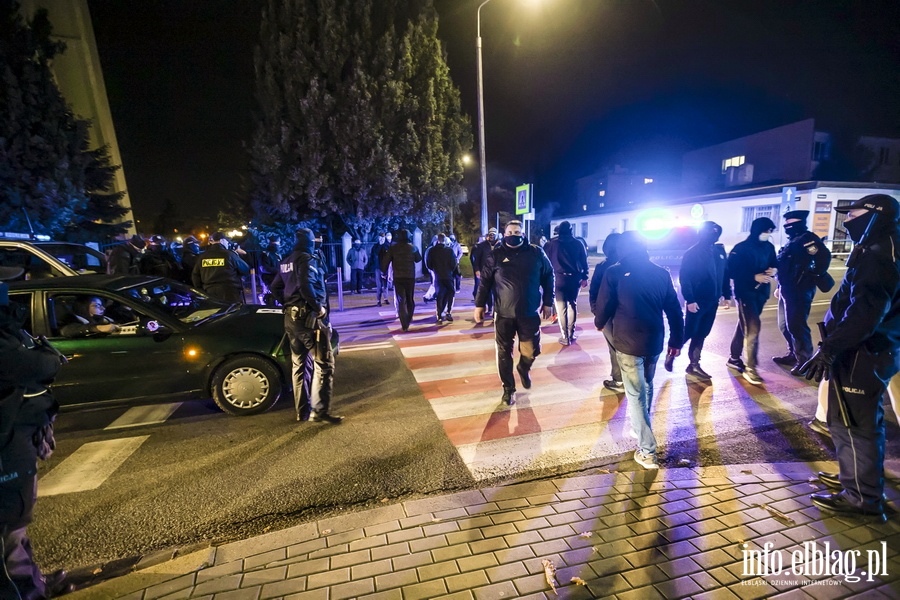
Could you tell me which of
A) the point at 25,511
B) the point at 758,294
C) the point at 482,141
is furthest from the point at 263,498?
the point at 482,141

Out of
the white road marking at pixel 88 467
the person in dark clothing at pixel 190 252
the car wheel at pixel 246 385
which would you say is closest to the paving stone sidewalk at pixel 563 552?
the white road marking at pixel 88 467

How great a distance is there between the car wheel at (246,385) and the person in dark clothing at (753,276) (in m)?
5.81

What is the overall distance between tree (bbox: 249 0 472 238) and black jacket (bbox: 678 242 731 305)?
40.1ft

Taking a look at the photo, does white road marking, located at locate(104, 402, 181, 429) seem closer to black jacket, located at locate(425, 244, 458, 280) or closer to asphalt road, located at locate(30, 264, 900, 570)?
asphalt road, located at locate(30, 264, 900, 570)

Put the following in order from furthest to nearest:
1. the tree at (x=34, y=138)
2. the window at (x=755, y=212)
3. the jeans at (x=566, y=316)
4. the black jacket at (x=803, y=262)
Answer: the window at (x=755, y=212), the tree at (x=34, y=138), the jeans at (x=566, y=316), the black jacket at (x=803, y=262)

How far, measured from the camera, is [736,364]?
6.12 metres

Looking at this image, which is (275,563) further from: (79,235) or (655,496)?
(79,235)

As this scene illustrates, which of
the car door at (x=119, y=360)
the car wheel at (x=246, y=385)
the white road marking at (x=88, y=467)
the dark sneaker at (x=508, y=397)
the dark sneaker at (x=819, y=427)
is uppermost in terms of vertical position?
the car door at (x=119, y=360)

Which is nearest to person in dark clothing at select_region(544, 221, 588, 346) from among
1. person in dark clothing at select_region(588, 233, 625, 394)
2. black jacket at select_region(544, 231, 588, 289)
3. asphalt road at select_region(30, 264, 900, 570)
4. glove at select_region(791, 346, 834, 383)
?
black jacket at select_region(544, 231, 588, 289)

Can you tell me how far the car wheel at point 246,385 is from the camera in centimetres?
493

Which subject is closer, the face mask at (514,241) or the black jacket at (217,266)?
the face mask at (514,241)

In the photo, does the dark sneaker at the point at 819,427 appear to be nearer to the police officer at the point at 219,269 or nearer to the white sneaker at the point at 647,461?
the white sneaker at the point at 647,461

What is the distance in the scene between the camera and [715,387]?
5559mm

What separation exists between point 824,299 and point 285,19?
1874cm
